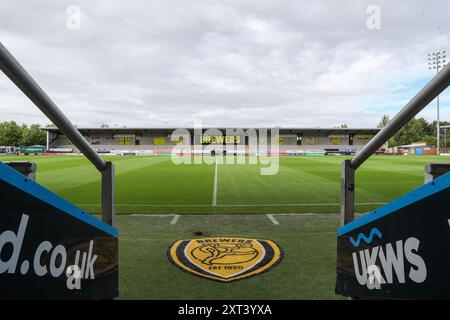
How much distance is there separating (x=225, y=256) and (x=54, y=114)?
3184 millimetres

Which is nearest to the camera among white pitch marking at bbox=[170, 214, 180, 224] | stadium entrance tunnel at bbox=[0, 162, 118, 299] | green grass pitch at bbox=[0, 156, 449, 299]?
stadium entrance tunnel at bbox=[0, 162, 118, 299]

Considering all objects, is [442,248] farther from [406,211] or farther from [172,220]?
[172,220]

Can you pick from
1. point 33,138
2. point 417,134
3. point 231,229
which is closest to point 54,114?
point 231,229

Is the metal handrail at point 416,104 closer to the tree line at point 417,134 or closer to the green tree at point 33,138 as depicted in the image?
the green tree at point 33,138

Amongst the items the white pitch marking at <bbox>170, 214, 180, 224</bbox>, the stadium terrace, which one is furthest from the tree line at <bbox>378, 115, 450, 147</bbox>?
the white pitch marking at <bbox>170, 214, 180, 224</bbox>

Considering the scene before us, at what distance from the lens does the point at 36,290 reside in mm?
1543

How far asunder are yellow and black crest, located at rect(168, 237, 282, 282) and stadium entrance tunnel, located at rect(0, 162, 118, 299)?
1.78 m

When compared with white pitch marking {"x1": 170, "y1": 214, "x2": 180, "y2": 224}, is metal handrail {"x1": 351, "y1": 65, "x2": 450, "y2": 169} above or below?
above

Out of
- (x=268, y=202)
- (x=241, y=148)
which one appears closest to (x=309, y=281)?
(x=268, y=202)

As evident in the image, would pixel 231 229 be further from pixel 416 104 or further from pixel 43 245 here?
pixel 416 104

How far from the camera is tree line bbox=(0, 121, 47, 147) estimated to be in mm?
73938

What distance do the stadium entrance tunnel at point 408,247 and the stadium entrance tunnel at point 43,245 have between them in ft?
6.00

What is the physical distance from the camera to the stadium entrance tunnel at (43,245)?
138 centimetres

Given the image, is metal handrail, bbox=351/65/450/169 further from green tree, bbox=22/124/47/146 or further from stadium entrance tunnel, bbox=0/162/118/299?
green tree, bbox=22/124/47/146
